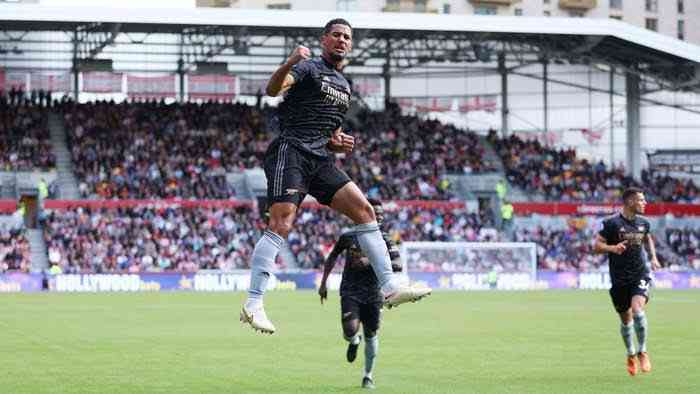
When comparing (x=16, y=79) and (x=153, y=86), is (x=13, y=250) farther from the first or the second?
(x=153, y=86)

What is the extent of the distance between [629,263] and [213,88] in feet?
165

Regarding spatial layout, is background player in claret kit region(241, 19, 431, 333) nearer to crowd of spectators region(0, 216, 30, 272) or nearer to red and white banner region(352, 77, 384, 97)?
crowd of spectators region(0, 216, 30, 272)

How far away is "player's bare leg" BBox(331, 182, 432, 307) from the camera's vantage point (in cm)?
1105

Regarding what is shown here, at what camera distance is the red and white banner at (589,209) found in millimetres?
60031

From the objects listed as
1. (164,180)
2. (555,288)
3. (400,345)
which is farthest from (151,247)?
(400,345)

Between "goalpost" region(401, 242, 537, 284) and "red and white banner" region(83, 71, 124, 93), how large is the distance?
20952 millimetres

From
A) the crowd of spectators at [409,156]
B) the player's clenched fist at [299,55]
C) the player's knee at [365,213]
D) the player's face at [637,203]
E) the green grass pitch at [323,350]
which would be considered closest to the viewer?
the player's clenched fist at [299,55]

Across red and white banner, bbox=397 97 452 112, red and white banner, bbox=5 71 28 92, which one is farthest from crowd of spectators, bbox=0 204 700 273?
red and white banner, bbox=397 97 452 112

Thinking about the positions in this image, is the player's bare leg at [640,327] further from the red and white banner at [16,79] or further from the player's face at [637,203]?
the red and white banner at [16,79]

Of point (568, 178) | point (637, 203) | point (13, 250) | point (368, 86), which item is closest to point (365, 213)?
point (637, 203)

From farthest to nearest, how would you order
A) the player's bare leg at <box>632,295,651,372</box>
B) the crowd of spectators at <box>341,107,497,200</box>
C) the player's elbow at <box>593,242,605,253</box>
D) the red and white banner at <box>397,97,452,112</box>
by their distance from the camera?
the red and white banner at <box>397,97,452,112</box>, the crowd of spectators at <box>341,107,497,200</box>, the player's elbow at <box>593,242,605,253</box>, the player's bare leg at <box>632,295,651,372</box>

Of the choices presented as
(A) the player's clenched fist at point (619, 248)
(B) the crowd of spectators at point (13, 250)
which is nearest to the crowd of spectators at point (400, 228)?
(B) the crowd of spectators at point (13, 250)

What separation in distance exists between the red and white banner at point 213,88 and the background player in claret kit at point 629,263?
49.2 meters

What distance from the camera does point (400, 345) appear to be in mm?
22969
